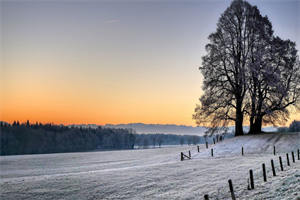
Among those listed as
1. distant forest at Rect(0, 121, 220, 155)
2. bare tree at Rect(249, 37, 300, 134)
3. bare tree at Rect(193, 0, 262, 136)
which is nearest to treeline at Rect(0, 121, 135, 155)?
distant forest at Rect(0, 121, 220, 155)

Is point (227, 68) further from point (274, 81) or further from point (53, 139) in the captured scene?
point (53, 139)

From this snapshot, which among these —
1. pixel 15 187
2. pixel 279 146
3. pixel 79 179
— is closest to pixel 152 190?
pixel 79 179

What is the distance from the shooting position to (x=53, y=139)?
137 metres

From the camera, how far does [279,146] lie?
3603 centimetres

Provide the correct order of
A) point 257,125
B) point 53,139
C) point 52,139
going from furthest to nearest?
1. point 53,139
2. point 52,139
3. point 257,125

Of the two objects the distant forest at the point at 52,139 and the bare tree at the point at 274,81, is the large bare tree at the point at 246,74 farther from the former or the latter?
the distant forest at the point at 52,139

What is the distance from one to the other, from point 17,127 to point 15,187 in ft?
383

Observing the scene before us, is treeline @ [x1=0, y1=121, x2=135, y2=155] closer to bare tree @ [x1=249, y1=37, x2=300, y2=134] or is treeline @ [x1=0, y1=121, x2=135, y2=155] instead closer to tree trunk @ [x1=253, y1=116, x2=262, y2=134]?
tree trunk @ [x1=253, y1=116, x2=262, y2=134]

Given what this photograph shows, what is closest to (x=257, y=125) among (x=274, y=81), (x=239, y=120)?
(x=239, y=120)

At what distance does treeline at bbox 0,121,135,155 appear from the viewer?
382 ft

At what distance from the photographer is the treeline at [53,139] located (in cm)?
11656

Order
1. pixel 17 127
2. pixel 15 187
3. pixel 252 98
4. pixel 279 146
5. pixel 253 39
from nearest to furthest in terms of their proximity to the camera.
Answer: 1. pixel 15 187
2. pixel 279 146
3. pixel 252 98
4. pixel 253 39
5. pixel 17 127

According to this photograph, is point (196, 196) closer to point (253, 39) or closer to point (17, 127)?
→ point (253, 39)

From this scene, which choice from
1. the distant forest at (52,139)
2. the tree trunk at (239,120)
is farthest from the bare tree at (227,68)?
the distant forest at (52,139)
